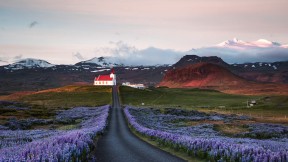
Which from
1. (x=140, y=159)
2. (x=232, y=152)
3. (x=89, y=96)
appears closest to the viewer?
(x=232, y=152)

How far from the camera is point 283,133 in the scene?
55.2 metres

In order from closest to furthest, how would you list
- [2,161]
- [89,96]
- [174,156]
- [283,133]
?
[2,161] → [174,156] → [283,133] → [89,96]

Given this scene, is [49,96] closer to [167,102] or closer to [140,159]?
[167,102]

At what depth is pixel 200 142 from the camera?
21.7 m

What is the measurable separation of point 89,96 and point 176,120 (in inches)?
4159

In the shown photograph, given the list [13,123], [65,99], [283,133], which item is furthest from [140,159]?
[65,99]

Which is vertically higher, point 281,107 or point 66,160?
point 66,160

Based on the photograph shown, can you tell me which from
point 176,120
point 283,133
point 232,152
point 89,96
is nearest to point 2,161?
point 232,152

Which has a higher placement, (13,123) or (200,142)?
(200,142)

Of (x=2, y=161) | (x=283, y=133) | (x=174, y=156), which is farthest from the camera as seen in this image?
(x=283, y=133)

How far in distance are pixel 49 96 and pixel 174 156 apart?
168 m

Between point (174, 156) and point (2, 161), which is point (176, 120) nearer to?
point (174, 156)

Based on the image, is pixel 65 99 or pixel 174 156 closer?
pixel 174 156

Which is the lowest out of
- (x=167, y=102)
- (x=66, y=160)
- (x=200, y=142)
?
(x=167, y=102)
